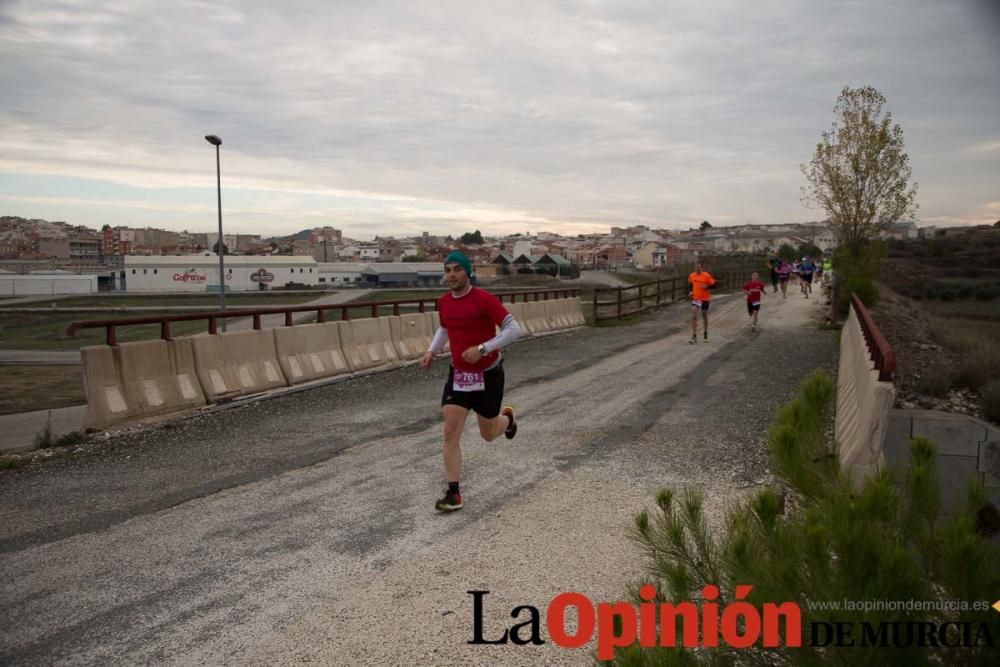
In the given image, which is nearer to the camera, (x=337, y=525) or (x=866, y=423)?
(x=337, y=525)

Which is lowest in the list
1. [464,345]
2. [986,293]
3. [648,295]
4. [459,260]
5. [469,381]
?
[986,293]

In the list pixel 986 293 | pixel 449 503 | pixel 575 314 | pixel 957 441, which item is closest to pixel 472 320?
pixel 449 503

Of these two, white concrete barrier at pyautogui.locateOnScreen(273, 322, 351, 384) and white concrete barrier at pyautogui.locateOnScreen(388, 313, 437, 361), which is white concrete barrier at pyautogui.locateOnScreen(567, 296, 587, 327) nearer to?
white concrete barrier at pyautogui.locateOnScreen(388, 313, 437, 361)

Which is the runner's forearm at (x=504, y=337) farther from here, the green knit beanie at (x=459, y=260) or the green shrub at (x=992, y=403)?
the green shrub at (x=992, y=403)

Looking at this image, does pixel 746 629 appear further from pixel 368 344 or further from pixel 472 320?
pixel 368 344

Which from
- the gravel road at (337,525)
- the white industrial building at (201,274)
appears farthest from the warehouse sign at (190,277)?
the gravel road at (337,525)

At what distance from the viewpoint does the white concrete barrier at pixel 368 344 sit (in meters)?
14.1

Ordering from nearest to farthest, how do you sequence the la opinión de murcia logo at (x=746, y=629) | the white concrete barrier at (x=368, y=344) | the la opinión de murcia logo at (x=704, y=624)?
the la opinión de murcia logo at (x=746, y=629) < the la opinión de murcia logo at (x=704, y=624) < the white concrete barrier at (x=368, y=344)

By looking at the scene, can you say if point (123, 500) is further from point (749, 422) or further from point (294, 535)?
point (749, 422)

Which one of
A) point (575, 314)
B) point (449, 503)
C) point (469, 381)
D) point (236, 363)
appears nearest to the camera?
point (449, 503)

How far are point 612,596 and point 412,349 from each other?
38.6ft

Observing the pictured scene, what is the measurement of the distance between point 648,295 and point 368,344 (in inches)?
752

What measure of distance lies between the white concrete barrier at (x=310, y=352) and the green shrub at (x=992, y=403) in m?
10.0

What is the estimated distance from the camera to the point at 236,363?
11.5 metres
